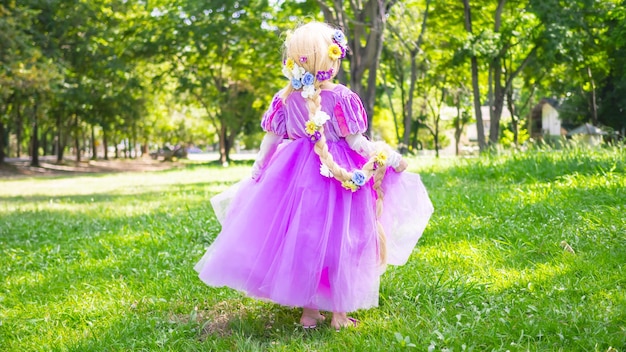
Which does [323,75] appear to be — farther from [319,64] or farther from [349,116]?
[349,116]

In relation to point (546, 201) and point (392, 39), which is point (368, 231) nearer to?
point (546, 201)

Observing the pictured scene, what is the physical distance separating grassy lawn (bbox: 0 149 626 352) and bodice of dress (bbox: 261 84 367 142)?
123cm

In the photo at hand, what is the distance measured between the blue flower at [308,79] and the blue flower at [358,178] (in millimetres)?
694

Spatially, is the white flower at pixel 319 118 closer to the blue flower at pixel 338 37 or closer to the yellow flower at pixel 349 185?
the yellow flower at pixel 349 185

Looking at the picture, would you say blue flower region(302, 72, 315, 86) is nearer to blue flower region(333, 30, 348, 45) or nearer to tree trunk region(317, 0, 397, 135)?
blue flower region(333, 30, 348, 45)

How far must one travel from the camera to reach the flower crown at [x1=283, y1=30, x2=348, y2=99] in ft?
13.2

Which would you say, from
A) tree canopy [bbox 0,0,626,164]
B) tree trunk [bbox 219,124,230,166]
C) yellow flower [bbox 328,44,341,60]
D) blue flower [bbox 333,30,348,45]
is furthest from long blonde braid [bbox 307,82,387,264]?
tree trunk [bbox 219,124,230,166]

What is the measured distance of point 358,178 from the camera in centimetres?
384

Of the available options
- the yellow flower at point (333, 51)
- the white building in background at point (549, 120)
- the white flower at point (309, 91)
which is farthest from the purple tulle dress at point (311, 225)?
the white building in background at point (549, 120)

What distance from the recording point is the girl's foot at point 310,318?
156 inches

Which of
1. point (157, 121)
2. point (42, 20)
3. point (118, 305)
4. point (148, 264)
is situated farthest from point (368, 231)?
point (157, 121)

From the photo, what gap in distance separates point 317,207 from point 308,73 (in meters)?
0.91

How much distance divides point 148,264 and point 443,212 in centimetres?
357

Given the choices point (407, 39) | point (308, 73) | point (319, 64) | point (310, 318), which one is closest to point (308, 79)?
point (308, 73)
